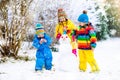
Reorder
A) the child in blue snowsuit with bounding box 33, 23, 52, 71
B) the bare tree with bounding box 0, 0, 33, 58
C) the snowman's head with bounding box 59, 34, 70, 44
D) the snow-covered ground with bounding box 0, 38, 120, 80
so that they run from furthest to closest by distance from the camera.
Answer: the snowman's head with bounding box 59, 34, 70, 44
the bare tree with bounding box 0, 0, 33, 58
the child in blue snowsuit with bounding box 33, 23, 52, 71
the snow-covered ground with bounding box 0, 38, 120, 80

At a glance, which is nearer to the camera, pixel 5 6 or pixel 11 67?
pixel 11 67

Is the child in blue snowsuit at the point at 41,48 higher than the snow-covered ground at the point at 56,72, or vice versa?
the child in blue snowsuit at the point at 41,48

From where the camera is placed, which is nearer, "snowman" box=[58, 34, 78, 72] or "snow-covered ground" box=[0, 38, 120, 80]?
"snow-covered ground" box=[0, 38, 120, 80]

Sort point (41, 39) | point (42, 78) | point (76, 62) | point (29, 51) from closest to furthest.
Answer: point (42, 78) < point (41, 39) < point (76, 62) < point (29, 51)

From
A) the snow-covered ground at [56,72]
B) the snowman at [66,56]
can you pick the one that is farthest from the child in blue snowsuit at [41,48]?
the snowman at [66,56]

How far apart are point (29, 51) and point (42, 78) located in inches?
216

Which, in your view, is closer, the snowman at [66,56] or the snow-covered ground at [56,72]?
the snow-covered ground at [56,72]

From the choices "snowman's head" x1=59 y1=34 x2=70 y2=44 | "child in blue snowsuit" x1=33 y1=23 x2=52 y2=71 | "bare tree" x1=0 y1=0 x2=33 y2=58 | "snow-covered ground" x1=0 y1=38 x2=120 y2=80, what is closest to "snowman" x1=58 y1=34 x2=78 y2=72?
"snowman's head" x1=59 y1=34 x2=70 y2=44

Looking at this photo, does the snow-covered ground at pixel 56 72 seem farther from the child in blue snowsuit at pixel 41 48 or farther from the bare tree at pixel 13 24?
the bare tree at pixel 13 24

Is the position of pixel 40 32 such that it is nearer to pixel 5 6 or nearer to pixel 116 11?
pixel 5 6

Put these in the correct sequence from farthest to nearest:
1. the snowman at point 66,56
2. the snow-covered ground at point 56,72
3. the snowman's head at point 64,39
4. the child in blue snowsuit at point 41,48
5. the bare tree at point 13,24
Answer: the snowman's head at point 64,39 < the bare tree at point 13,24 < the snowman at point 66,56 < the child in blue snowsuit at point 41,48 < the snow-covered ground at point 56,72

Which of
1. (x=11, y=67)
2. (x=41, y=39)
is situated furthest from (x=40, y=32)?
Result: (x=11, y=67)

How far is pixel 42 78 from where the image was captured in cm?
913

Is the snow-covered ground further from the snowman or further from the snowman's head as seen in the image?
the snowman's head
